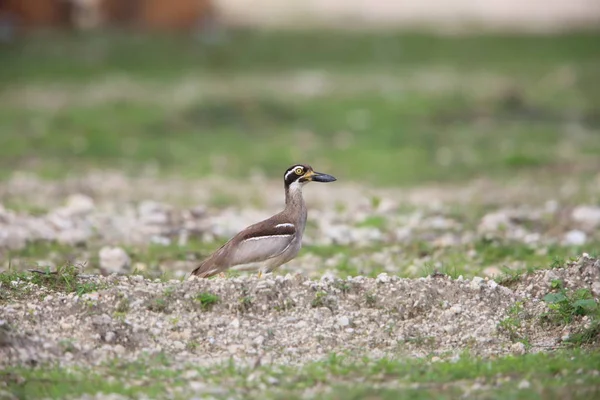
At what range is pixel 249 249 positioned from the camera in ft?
31.1

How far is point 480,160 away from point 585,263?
1026 centimetres

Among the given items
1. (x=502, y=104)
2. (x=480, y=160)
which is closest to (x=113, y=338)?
(x=480, y=160)

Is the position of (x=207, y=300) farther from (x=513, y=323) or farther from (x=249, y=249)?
(x=513, y=323)

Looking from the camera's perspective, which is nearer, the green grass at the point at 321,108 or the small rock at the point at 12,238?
the small rock at the point at 12,238

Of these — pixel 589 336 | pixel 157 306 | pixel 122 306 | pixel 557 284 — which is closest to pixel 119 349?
pixel 122 306

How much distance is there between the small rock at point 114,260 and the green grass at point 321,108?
6479 mm

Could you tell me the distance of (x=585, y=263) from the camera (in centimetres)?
934

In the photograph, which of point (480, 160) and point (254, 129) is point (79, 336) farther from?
point (254, 129)

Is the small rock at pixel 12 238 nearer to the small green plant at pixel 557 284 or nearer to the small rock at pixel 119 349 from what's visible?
the small rock at pixel 119 349

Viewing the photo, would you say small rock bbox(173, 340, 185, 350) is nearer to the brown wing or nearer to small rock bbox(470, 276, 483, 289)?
the brown wing

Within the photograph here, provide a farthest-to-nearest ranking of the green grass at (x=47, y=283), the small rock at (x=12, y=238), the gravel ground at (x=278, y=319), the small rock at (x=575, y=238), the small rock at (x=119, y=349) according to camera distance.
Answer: the small rock at (x=575, y=238) → the small rock at (x=12, y=238) → the green grass at (x=47, y=283) → the gravel ground at (x=278, y=319) → the small rock at (x=119, y=349)

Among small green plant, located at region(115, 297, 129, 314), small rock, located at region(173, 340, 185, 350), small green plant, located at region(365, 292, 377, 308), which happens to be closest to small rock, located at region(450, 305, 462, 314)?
small green plant, located at region(365, 292, 377, 308)

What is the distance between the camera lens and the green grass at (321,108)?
1945 centimetres

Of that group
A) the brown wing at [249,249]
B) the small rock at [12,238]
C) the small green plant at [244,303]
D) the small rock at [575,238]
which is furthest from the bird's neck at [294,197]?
the small rock at [575,238]
